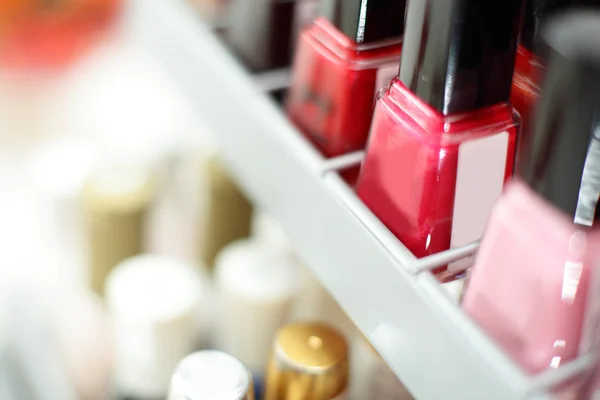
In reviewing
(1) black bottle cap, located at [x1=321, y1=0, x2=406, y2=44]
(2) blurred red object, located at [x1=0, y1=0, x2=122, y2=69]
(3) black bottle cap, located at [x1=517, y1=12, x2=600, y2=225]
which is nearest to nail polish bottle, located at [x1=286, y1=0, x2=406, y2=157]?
(1) black bottle cap, located at [x1=321, y1=0, x2=406, y2=44]

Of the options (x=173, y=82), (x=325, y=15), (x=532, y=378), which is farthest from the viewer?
(x=173, y=82)

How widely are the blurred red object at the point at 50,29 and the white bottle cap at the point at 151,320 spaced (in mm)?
331

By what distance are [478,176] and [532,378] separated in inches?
3.6

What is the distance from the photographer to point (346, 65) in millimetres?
339

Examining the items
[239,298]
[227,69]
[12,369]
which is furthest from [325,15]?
[12,369]

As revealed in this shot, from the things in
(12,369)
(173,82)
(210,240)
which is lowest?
(12,369)

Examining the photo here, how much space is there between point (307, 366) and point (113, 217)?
183 mm

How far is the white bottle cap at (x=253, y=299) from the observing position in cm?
44

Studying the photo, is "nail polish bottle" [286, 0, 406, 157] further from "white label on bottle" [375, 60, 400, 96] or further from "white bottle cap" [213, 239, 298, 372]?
"white bottle cap" [213, 239, 298, 372]

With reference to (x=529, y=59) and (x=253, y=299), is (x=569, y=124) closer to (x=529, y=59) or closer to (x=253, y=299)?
(x=529, y=59)

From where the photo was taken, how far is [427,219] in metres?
0.30

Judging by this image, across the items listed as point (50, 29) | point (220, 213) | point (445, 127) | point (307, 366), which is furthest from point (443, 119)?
point (50, 29)

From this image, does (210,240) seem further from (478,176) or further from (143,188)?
(478,176)

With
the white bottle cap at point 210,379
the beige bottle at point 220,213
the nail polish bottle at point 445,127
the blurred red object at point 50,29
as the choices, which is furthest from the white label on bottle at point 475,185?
the blurred red object at point 50,29
